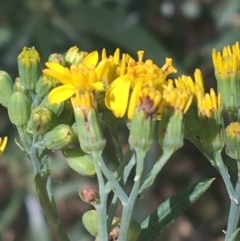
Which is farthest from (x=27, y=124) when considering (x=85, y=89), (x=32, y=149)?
(x=85, y=89)

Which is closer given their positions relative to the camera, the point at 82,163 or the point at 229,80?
the point at 82,163

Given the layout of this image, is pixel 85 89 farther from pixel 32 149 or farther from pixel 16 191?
pixel 16 191

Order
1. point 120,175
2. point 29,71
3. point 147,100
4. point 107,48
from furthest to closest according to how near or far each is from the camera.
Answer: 1. point 107,48
2. point 29,71
3. point 120,175
4. point 147,100

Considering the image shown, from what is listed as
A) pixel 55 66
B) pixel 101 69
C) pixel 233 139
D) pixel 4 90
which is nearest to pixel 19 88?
pixel 4 90

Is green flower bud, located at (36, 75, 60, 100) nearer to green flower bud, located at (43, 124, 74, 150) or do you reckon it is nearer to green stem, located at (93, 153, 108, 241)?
green flower bud, located at (43, 124, 74, 150)

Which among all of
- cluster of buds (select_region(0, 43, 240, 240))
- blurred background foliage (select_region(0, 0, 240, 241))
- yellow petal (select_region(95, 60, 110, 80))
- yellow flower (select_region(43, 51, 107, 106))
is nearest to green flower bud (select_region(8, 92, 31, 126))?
cluster of buds (select_region(0, 43, 240, 240))

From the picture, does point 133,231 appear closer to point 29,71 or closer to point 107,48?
point 29,71

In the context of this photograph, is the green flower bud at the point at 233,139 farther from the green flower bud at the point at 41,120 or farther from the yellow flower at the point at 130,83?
the green flower bud at the point at 41,120
